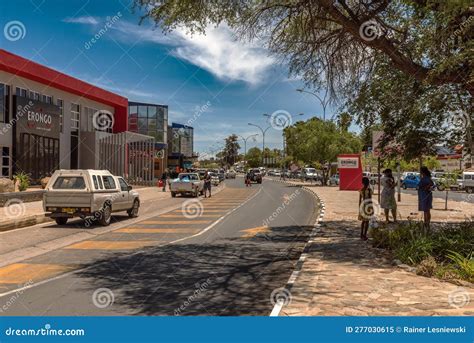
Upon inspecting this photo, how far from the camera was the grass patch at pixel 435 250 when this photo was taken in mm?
7867

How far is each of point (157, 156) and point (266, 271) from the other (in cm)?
5631

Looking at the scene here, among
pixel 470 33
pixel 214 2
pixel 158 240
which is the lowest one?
pixel 158 240

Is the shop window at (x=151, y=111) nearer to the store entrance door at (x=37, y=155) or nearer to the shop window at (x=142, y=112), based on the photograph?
the shop window at (x=142, y=112)

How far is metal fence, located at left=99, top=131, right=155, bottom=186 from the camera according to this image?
3984cm

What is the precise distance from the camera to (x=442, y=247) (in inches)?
372

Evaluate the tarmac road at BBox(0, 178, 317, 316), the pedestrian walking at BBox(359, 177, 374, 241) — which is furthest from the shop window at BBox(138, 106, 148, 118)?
the pedestrian walking at BBox(359, 177, 374, 241)

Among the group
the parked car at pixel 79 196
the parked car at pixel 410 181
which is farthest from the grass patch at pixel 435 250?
the parked car at pixel 410 181

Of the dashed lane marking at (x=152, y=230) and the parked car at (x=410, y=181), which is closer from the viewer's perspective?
the dashed lane marking at (x=152, y=230)

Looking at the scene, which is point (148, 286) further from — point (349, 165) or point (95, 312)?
point (349, 165)

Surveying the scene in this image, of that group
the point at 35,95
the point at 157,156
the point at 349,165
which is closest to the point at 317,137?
the point at 349,165

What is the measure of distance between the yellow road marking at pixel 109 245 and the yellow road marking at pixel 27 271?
2230 millimetres

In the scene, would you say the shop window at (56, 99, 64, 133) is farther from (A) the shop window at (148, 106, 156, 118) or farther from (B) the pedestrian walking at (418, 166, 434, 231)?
(A) the shop window at (148, 106, 156, 118)

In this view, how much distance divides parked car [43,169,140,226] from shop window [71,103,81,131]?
2205cm

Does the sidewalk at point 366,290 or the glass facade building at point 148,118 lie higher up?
the glass facade building at point 148,118
